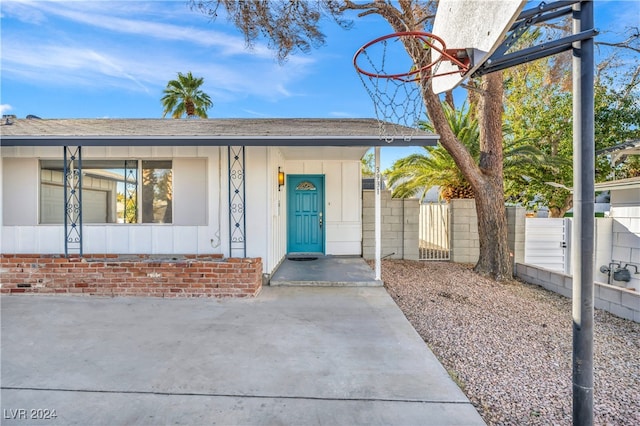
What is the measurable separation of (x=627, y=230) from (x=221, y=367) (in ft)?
26.7

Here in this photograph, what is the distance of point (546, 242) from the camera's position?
8.07m

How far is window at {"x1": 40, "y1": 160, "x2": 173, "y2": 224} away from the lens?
6902mm

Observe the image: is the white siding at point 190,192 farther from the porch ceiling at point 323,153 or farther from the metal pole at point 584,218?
the metal pole at point 584,218

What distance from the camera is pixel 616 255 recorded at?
6988 mm

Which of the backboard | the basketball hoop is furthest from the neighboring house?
the backboard

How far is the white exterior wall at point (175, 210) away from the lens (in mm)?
6781

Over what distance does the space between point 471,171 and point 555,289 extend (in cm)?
302

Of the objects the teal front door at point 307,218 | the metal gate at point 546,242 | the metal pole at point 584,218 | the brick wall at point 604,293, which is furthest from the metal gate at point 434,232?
the metal pole at point 584,218

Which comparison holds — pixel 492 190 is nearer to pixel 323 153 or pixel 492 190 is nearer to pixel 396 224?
pixel 396 224

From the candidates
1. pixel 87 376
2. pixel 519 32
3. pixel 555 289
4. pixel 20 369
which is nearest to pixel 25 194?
pixel 20 369

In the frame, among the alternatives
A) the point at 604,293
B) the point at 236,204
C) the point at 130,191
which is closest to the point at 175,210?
the point at 130,191

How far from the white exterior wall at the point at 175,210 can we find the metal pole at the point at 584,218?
530 centimetres

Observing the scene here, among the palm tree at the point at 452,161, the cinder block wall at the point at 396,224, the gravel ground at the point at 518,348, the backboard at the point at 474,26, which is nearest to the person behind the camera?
the backboard at the point at 474,26

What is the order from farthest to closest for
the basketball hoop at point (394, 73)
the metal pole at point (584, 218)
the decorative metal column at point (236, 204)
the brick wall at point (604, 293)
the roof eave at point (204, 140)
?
the decorative metal column at point (236, 204)
the roof eave at point (204, 140)
the brick wall at point (604, 293)
the basketball hoop at point (394, 73)
the metal pole at point (584, 218)
